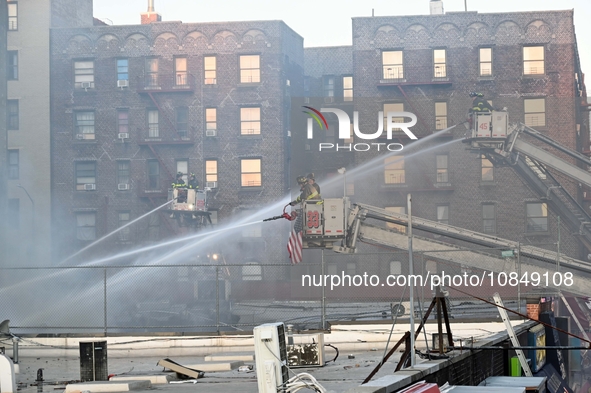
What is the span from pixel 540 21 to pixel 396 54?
29.9 feet

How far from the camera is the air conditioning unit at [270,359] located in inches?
458

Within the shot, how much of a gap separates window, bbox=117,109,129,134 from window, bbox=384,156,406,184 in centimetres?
1682

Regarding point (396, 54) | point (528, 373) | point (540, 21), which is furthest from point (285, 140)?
point (528, 373)

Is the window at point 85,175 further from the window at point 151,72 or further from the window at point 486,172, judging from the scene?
the window at point 486,172

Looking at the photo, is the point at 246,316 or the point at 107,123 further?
the point at 107,123

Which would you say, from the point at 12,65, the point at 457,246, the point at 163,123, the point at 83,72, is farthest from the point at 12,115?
the point at 457,246

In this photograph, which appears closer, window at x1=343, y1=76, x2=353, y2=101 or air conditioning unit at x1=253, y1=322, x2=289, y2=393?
air conditioning unit at x1=253, y1=322, x2=289, y2=393

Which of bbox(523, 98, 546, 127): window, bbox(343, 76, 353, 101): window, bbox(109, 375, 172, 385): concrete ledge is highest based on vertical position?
bbox(343, 76, 353, 101): window

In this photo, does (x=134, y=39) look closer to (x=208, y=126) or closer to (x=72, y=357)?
(x=208, y=126)

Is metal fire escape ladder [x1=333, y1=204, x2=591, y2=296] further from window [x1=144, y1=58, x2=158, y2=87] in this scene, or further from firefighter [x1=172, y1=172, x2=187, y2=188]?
window [x1=144, y1=58, x2=158, y2=87]

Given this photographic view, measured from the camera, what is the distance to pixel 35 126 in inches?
2270

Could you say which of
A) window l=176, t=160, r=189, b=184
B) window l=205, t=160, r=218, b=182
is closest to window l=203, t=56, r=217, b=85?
window l=205, t=160, r=218, b=182

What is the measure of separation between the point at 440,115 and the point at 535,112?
572 cm

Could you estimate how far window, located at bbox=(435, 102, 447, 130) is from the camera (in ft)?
178
